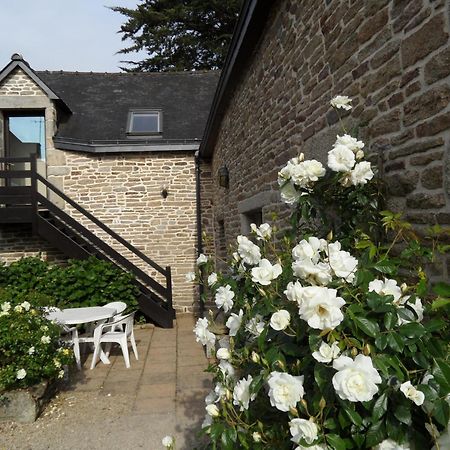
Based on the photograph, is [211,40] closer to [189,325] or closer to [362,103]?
Result: [189,325]

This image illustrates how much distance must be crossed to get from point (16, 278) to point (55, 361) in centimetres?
446

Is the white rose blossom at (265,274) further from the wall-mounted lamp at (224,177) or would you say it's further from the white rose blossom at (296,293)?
the wall-mounted lamp at (224,177)

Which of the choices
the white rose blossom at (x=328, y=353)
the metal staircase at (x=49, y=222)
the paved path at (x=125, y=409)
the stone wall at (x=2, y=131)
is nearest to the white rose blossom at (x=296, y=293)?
the white rose blossom at (x=328, y=353)

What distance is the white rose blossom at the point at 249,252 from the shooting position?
2.03 meters

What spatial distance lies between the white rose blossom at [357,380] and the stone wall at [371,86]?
2.97 ft

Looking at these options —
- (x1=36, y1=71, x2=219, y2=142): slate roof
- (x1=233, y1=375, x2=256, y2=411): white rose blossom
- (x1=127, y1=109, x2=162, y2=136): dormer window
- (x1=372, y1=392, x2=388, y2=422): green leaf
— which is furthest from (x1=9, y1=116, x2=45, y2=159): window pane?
(x1=372, y1=392, x2=388, y2=422): green leaf

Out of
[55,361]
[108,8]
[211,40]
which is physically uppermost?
[108,8]

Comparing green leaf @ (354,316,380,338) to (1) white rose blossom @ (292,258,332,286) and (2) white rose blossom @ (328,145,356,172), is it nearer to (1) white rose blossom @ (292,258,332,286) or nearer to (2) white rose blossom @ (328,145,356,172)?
(1) white rose blossom @ (292,258,332,286)

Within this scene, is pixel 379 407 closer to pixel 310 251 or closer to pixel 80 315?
pixel 310 251

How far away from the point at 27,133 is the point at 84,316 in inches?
252

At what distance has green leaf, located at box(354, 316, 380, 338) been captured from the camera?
1.29m

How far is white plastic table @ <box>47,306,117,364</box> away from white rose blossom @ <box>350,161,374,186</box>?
4315 mm

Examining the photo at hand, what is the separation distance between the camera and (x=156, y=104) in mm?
11133

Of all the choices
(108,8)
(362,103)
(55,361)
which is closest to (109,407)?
(55,361)
